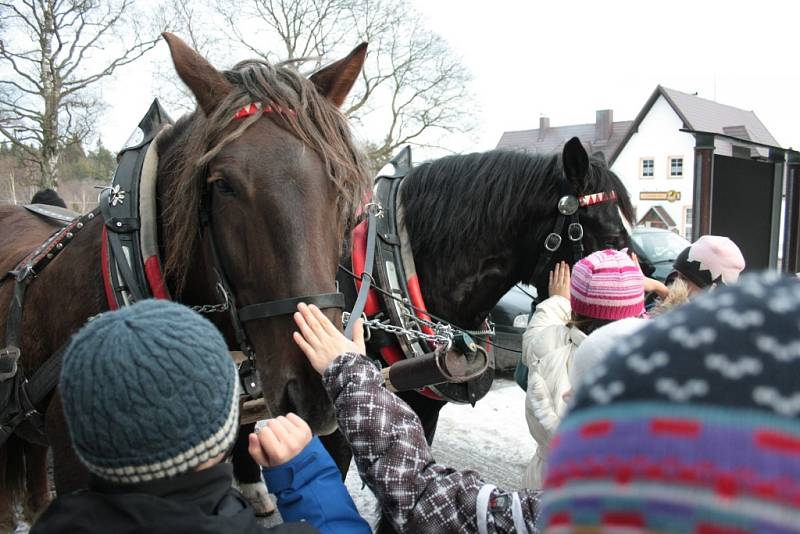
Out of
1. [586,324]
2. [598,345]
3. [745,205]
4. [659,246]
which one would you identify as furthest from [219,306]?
[659,246]

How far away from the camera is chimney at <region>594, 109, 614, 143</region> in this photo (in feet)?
118

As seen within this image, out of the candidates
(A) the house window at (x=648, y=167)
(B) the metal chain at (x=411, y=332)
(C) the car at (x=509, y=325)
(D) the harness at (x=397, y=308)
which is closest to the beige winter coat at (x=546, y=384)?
(D) the harness at (x=397, y=308)

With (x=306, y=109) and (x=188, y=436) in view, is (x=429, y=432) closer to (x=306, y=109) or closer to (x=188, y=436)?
(x=306, y=109)

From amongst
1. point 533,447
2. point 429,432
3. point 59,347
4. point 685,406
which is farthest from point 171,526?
point 533,447

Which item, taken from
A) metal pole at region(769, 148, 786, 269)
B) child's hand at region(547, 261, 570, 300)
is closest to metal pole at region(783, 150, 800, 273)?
metal pole at region(769, 148, 786, 269)

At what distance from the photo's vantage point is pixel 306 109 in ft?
5.79

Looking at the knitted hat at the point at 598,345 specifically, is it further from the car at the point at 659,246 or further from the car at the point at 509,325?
the car at the point at 659,246

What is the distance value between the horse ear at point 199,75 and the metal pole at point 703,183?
3753 millimetres

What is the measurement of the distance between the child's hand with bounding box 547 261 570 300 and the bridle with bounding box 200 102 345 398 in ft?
4.39

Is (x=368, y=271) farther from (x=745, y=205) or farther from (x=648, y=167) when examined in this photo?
(x=648, y=167)

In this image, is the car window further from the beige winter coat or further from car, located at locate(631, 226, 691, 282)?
the beige winter coat

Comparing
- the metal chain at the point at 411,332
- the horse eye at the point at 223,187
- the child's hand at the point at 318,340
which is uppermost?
the horse eye at the point at 223,187

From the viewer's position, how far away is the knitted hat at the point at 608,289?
1.95 m

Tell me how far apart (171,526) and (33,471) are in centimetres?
254
